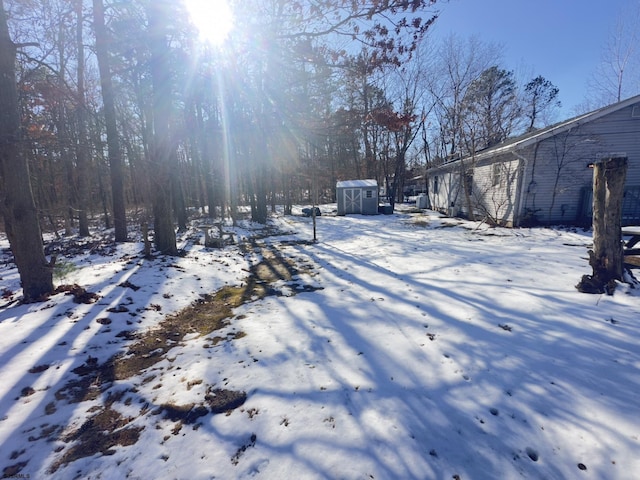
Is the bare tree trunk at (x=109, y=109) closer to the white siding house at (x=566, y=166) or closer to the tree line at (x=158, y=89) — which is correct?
the tree line at (x=158, y=89)

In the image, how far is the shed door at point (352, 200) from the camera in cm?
2038

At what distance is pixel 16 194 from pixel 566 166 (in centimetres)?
1659

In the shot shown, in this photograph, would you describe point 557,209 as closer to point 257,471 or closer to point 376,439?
point 376,439

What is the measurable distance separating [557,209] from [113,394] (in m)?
15.2

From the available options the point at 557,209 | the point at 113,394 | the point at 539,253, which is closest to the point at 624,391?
the point at 113,394

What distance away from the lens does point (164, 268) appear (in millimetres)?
6426

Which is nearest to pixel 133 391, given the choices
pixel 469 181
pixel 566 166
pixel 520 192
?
pixel 520 192

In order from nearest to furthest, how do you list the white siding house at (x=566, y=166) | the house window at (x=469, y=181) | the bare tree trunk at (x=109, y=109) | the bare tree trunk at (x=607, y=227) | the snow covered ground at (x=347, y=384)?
the snow covered ground at (x=347, y=384), the bare tree trunk at (x=607, y=227), the bare tree trunk at (x=109, y=109), the white siding house at (x=566, y=166), the house window at (x=469, y=181)

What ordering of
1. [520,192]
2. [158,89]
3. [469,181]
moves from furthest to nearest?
[469,181]
[520,192]
[158,89]

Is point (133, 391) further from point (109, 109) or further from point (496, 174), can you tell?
point (496, 174)

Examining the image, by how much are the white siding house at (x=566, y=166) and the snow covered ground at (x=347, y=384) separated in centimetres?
786

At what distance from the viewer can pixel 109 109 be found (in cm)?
868

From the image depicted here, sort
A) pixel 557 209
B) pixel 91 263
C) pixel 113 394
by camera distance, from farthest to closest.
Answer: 1. pixel 557 209
2. pixel 91 263
3. pixel 113 394

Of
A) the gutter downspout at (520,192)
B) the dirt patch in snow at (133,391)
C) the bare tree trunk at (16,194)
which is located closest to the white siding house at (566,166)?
the gutter downspout at (520,192)
